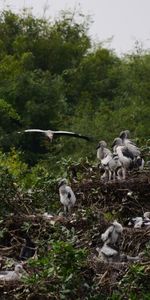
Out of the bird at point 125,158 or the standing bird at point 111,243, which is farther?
the bird at point 125,158

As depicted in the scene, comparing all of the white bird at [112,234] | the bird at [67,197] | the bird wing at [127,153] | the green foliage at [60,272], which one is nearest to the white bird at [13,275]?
the green foliage at [60,272]

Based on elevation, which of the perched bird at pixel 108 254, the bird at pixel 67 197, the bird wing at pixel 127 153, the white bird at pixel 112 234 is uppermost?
the bird wing at pixel 127 153

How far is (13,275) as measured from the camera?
31.4 ft

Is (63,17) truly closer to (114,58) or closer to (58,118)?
(114,58)

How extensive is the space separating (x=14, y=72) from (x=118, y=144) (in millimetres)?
17334

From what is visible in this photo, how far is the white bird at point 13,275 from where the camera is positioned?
31.2 ft

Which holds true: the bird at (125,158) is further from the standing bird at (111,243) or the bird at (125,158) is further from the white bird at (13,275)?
the white bird at (13,275)

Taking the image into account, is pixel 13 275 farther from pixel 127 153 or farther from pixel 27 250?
pixel 127 153

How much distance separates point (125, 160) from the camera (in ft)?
39.1

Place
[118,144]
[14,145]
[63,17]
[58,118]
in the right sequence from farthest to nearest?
[63,17] → [58,118] → [14,145] → [118,144]

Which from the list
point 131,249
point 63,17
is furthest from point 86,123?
point 131,249

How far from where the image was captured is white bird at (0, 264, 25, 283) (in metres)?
9.52

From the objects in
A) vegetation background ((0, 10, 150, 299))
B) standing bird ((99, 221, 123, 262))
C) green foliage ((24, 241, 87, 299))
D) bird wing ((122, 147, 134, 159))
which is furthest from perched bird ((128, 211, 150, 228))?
vegetation background ((0, 10, 150, 299))

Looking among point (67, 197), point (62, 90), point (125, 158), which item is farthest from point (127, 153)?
point (62, 90)
